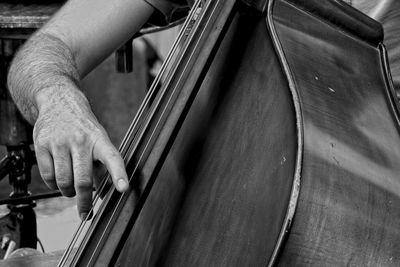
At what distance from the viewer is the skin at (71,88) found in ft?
2.47

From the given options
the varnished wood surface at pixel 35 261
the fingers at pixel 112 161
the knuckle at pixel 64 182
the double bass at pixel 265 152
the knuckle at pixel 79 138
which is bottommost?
the varnished wood surface at pixel 35 261

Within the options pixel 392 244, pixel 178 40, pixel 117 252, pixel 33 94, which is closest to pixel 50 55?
pixel 33 94

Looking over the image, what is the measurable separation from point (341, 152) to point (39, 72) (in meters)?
0.47

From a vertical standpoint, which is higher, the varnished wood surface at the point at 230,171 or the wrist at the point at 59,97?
the varnished wood surface at the point at 230,171

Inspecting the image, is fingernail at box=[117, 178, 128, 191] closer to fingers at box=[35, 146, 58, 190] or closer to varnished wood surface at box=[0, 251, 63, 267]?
fingers at box=[35, 146, 58, 190]

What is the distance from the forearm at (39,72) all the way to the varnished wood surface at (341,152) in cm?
30

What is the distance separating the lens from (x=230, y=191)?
0.69 metres

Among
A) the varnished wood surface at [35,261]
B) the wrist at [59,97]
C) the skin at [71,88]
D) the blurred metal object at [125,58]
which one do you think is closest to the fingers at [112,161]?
the skin at [71,88]

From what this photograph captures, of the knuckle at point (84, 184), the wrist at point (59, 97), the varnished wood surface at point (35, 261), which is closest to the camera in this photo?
the knuckle at point (84, 184)

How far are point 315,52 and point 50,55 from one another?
0.42 meters

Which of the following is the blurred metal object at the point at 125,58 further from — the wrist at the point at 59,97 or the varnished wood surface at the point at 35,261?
the wrist at the point at 59,97

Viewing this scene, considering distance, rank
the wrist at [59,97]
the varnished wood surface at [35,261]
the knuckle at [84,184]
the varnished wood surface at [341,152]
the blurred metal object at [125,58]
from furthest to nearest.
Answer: the blurred metal object at [125,58], the varnished wood surface at [35,261], the wrist at [59,97], the knuckle at [84,184], the varnished wood surface at [341,152]

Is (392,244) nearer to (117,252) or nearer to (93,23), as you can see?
(117,252)

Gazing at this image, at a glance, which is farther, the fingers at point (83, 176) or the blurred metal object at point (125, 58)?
the blurred metal object at point (125, 58)
